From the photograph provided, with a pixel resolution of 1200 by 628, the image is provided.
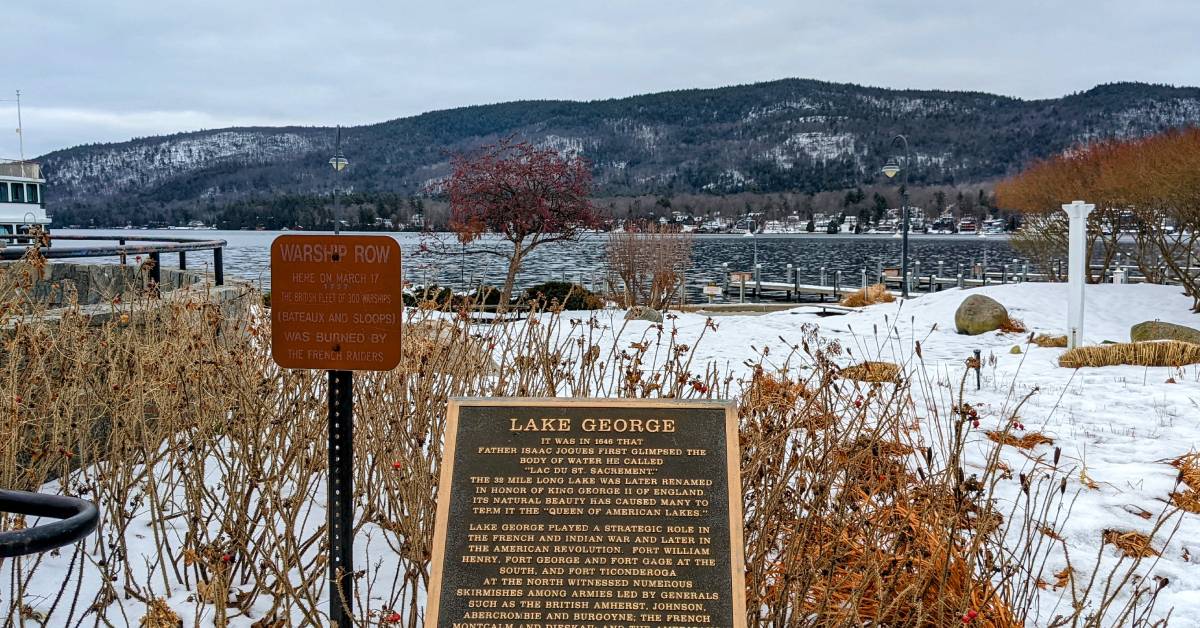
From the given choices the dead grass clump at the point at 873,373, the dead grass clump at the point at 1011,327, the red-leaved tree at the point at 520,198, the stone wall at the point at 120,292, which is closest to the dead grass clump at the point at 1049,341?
the dead grass clump at the point at 1011,327

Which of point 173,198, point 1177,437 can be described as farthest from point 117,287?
point 173,198

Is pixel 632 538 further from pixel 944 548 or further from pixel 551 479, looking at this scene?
pixel 944 548

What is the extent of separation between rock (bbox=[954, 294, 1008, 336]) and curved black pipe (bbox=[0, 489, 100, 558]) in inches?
668

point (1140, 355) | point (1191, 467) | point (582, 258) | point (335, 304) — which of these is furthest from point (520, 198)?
point (582, 258)

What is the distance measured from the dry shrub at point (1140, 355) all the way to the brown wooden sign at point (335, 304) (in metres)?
10.4

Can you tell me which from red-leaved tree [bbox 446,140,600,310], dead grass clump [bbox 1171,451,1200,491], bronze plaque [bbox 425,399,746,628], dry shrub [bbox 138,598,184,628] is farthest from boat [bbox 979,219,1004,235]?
dry shrub [bbox 138,598,184,628]

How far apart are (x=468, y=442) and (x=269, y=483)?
5.12ft

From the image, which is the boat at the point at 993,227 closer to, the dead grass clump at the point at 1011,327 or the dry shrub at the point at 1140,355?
the dead grass clump at the point at 1011,327

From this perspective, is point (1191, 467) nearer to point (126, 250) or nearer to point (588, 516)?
point (588, 516)

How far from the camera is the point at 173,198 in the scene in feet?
411

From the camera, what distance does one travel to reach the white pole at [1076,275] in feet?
45.9

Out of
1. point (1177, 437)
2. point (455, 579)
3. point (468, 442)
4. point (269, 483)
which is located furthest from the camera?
point (1177, 437)

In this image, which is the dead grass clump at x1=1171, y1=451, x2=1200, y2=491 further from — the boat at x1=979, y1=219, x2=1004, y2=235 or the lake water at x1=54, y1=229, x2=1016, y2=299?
the boat at x1=979, y1=219, x2=1004, y2=235

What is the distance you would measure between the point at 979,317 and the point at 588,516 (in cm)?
1580
